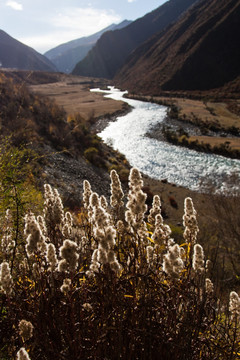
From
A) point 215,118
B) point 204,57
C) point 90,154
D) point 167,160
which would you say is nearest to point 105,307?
point 90,154

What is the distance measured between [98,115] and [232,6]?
9762 cm

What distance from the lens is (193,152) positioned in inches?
1394

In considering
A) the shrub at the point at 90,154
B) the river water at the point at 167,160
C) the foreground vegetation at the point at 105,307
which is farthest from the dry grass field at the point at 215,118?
the foreground vegetation at the point at 105,307

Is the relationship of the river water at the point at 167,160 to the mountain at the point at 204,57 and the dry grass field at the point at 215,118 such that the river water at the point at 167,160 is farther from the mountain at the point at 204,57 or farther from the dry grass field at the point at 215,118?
the mountain at the point at 204,57

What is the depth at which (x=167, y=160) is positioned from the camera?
33125mm

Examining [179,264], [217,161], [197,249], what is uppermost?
[179,264]

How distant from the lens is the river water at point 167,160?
27703 millimetres

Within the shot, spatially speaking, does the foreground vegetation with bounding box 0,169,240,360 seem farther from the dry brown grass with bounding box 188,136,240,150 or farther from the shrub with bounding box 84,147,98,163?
the dry brown grass with bounding box 188,136,240,150

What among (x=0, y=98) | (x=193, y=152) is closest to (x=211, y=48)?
(x=193, y=152)

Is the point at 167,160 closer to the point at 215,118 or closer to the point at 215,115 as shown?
the point at 215,118

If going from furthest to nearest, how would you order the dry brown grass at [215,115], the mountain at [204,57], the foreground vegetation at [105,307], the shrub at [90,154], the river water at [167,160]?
the mountain at [204,57] → the dry brown grass at [215,115] → the river water at [167,160] → the shrub at [90,154] → the foreground vegetation at [105,307]

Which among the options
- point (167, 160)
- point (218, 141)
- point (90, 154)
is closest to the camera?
point (90, 154)

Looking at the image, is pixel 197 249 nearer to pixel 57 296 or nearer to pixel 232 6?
pixel 57 296

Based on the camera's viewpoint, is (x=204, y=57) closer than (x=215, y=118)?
No
